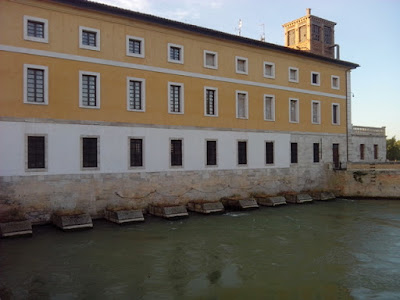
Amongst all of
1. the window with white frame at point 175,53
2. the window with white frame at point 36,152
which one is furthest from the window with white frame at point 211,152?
the window with white frame at point 36,152

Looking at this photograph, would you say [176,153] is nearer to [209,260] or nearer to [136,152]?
[136,152]

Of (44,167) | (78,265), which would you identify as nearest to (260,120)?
(44,167)

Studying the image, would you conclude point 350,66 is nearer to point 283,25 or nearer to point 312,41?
point 312,41

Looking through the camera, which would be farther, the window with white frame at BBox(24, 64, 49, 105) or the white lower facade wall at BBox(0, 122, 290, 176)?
the window with white frame at BBox(24, 64, 49, 105)

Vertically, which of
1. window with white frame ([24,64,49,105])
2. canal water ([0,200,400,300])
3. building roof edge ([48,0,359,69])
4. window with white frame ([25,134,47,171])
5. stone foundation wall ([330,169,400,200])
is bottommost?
canal water ([0,200,400,300])

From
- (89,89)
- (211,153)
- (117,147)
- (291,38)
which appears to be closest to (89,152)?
(117,147)

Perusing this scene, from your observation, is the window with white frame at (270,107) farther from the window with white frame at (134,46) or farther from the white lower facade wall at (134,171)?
the window with white frame at (134,46)

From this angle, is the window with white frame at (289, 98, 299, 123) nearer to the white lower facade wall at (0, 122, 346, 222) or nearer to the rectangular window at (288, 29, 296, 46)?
the white lower facade wall at (0, 122, 346, 222)

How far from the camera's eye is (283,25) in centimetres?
3953

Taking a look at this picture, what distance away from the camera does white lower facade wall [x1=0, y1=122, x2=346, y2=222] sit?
16.0m

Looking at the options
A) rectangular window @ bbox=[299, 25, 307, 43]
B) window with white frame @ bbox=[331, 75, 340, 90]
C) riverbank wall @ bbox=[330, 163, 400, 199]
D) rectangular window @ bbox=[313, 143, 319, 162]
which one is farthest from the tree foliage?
rectangular window @ bbox=[313, 143, 319, 162]

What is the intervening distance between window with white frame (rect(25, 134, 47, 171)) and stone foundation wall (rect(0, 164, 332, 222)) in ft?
1.55

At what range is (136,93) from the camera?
19.5 metres

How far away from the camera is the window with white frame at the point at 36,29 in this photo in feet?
53.6
